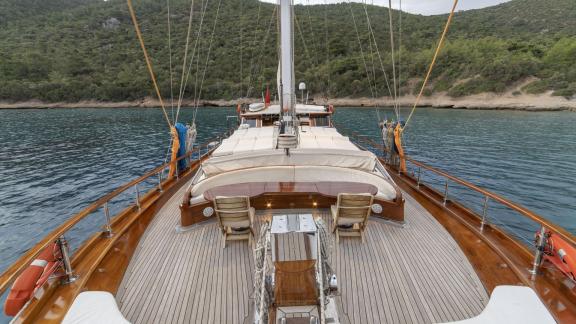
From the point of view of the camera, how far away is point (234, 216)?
4332 millimetres

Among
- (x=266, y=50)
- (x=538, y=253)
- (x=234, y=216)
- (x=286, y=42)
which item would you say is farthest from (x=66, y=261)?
(x=266, y=50)

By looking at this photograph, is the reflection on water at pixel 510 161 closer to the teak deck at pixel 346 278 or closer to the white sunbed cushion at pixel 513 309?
the teak deck at pixel 346 278

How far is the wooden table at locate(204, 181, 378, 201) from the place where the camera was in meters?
4.94

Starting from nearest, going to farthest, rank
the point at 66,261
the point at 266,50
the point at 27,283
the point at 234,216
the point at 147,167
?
the point at 27,283 < the point at 66,261 < the point at 234,216 < the point at 147,167 < the point at 266,50

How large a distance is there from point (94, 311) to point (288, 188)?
126 inches

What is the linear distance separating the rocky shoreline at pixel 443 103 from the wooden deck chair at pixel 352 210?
30.7m

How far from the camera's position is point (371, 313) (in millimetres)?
3223

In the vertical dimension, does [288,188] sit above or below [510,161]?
above

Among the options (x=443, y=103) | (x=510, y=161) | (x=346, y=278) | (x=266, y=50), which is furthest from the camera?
(x=266, y=50)

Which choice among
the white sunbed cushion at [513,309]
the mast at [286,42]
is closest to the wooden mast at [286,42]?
the mast at [286,42]

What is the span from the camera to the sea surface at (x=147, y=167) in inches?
388

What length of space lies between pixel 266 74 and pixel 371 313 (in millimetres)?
→ 61935

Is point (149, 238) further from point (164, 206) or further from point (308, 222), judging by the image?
point (308, 222)

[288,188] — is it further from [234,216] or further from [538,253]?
[538,253]
